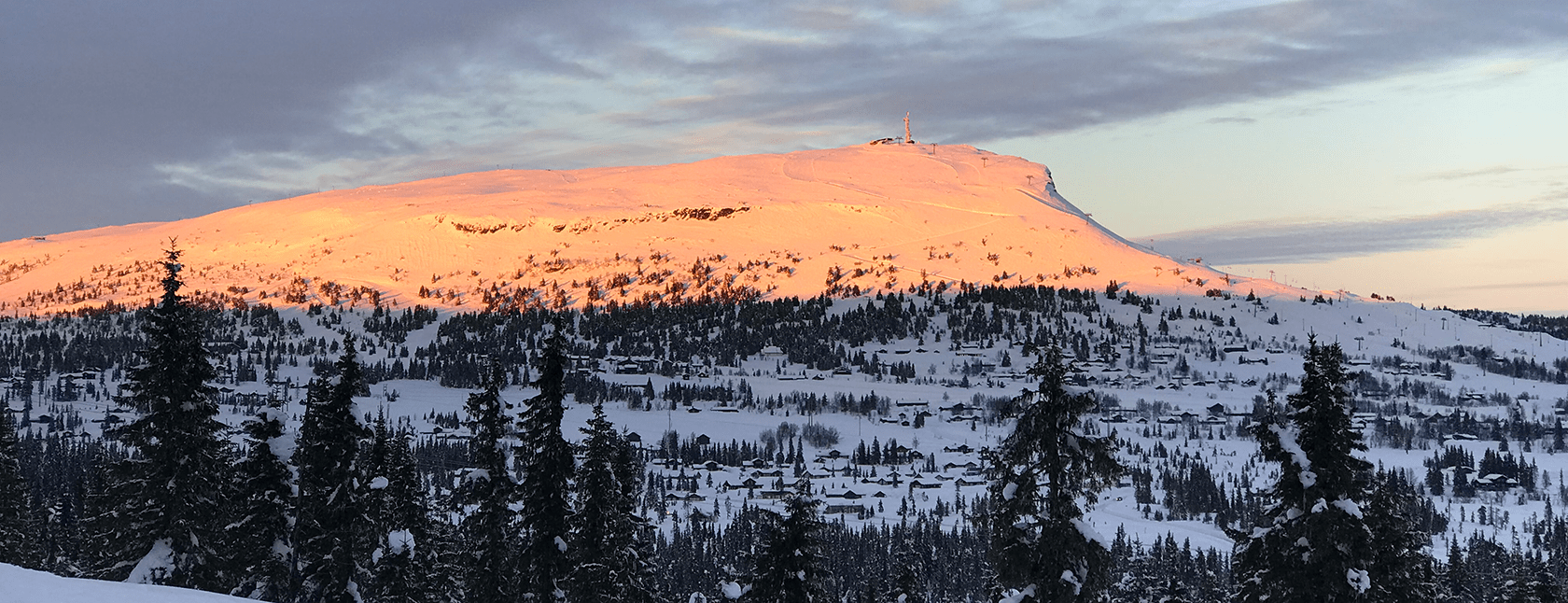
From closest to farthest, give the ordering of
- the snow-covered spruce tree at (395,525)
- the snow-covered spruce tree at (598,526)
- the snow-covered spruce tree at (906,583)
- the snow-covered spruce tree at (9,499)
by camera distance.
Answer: the snow-covered spruce tree at (598,526) → the snow-covered spruce tree at (395,525) → the snow-covered spruce tree at (906,583) → the snow-covered spruce tree at (9,499)

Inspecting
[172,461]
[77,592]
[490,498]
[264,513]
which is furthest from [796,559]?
[77,592]

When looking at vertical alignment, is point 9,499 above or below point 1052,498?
below

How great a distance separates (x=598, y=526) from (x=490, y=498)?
4682 millimetres

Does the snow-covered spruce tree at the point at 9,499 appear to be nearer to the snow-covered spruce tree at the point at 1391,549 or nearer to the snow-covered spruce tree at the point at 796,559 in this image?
the snow-covered spruce tree at the point at 796,559

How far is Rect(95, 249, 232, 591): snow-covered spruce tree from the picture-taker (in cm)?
5028

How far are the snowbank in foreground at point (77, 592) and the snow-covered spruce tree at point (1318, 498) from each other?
27.8m

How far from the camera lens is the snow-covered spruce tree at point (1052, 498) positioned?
3494cm

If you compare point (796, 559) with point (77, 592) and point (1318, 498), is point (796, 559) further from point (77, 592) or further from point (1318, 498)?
point (77, 592)

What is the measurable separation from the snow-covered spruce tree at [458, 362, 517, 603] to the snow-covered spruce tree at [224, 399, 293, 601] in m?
6.58

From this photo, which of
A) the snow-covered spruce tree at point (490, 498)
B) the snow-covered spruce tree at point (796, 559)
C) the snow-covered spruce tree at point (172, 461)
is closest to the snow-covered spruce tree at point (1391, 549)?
the snow-covered spruce tree at point (796, 559)

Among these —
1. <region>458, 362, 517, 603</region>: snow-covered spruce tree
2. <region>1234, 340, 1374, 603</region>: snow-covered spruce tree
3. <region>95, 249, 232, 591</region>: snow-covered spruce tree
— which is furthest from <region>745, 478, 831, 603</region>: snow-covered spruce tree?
<region>95, 249, 232, 591</region>: snow-covered spruce tree

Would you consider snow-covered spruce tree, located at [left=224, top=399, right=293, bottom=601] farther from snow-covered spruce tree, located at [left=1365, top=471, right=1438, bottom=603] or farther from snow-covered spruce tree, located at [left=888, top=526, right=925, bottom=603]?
snow-covered spruce tree, located at [left=1365, top=471, right=1438, bottom=603]

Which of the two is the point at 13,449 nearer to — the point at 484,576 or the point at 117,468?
the point at 117,468

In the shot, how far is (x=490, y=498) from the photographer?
174ft
